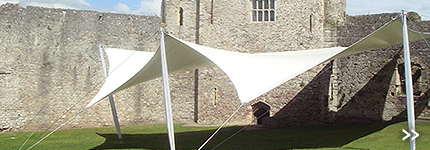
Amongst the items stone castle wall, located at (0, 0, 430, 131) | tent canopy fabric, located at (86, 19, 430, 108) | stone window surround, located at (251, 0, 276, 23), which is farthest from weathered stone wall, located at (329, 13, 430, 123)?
tent canopy fabric, located at (86, 19, 430, 108)

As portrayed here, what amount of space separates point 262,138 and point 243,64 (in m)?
3.47

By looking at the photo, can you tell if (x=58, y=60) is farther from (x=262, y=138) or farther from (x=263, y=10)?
(x=262, y=138)

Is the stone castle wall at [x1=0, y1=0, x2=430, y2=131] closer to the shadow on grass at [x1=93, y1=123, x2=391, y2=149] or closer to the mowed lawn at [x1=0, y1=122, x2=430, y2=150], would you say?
the mowed lawn at [x1=0, y1=122, x2=430, y2=150]

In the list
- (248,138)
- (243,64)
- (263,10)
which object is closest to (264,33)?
(263,10)

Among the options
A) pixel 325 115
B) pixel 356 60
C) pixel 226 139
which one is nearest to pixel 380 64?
pixel 356 60

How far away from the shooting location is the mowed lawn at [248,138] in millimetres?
8883

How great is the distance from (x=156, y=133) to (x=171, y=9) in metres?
5.23

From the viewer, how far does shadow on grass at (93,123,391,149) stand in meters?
9.25

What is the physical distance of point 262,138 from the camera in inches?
413

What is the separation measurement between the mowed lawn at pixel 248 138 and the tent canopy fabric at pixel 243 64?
1875 millimetres

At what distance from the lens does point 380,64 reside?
41.3 ft

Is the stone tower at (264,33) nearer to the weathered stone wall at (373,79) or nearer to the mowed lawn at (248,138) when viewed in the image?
the weathered stone wall at (373,79)

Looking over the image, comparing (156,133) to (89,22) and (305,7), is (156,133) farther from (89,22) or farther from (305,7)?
(305,7)

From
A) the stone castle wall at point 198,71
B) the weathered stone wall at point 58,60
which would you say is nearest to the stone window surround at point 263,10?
the stone castle wall at point 198,71
